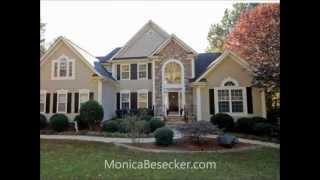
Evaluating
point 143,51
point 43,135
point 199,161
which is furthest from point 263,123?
point 43,135

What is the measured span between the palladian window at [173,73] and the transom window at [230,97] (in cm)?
62

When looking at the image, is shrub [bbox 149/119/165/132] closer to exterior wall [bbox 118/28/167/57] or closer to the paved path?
the paved path

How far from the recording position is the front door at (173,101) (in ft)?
16.1

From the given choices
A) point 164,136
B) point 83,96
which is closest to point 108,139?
point 83,96

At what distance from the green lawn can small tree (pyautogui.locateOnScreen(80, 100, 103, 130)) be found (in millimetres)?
369

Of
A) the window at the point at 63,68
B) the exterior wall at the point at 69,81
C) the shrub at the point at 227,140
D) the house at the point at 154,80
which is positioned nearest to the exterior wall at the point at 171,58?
the house at the point at 154,80

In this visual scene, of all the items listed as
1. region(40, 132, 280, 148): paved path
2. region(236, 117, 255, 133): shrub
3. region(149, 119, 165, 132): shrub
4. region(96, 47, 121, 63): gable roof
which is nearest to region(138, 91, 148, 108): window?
region(149, 119, 165, 132): shrub

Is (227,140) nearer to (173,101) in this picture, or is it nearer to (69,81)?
(173,101)

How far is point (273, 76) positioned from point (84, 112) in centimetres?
268

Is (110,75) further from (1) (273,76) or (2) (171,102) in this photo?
(1) (273,76)

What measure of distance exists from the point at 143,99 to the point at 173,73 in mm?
594

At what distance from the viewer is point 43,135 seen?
492 centimetres

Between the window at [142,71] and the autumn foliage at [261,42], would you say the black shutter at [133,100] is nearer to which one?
the window at [142,71]

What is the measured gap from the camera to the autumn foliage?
15.4 ft
